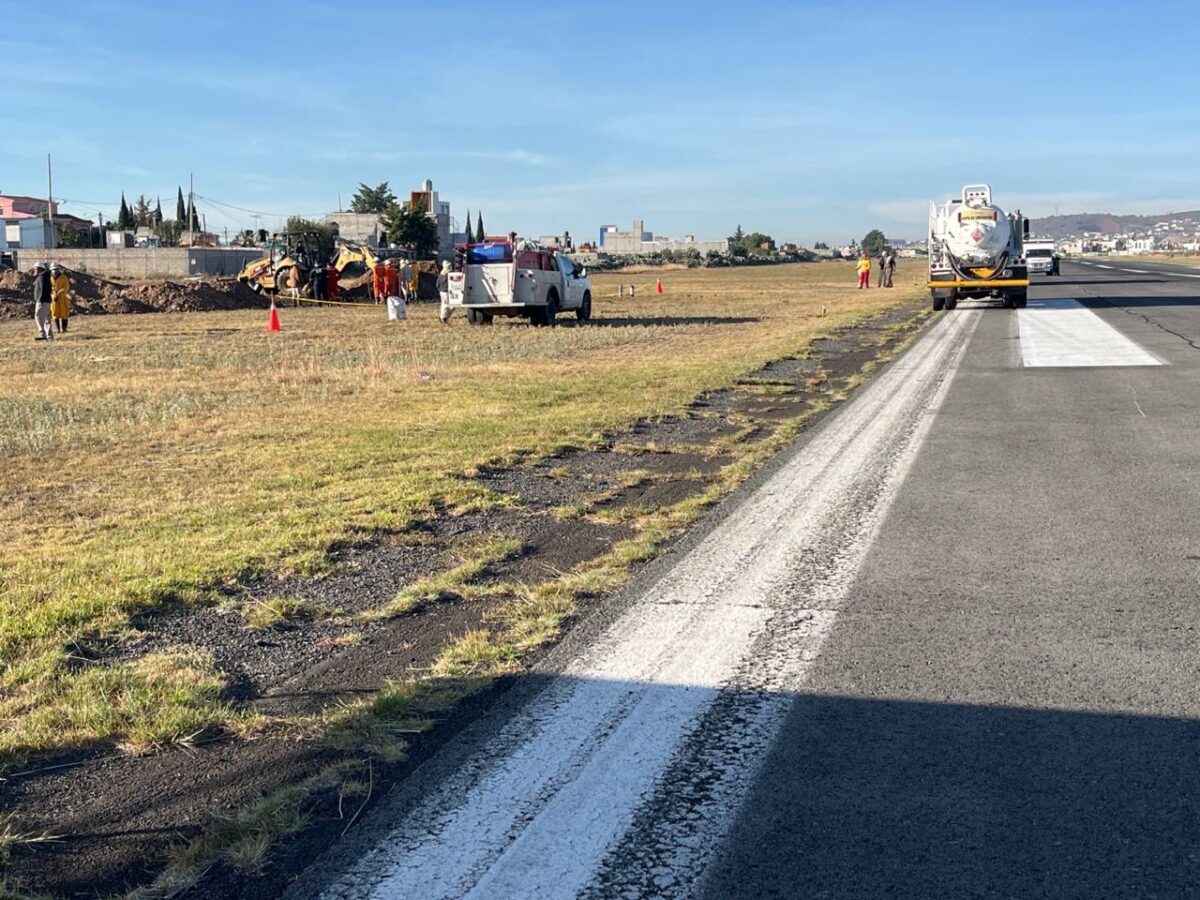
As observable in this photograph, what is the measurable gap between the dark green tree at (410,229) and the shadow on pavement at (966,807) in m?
91.0

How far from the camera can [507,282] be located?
2928 cm

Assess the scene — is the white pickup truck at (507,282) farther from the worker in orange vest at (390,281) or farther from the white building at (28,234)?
the white building at (28,234)

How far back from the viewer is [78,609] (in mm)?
5863

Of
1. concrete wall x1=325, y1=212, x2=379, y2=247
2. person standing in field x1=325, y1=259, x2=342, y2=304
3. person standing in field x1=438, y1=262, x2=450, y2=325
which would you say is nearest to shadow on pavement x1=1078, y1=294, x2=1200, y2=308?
person standing in field x1=438, y1=262, x2=450, y2=325

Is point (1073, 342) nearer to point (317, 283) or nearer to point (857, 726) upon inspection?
point (857, 726)

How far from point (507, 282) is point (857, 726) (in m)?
25.6

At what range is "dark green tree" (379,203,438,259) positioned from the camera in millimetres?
95000

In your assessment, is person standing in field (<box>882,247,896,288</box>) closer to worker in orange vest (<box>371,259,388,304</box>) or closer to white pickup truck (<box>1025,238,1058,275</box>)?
white pickup truck (<box>1025,238,1058,275</box>)

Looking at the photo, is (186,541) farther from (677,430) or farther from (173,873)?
(677,430)

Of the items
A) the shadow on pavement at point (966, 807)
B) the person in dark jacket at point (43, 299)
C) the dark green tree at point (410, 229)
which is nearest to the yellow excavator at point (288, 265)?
the person in dark jacket at point (43, 299)

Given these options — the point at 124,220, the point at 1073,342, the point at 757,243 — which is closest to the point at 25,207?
the point at 124,220

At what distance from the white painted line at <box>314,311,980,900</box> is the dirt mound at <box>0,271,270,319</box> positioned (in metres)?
35.8

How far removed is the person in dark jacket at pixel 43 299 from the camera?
25.8 meters

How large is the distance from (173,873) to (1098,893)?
96.9 inches
